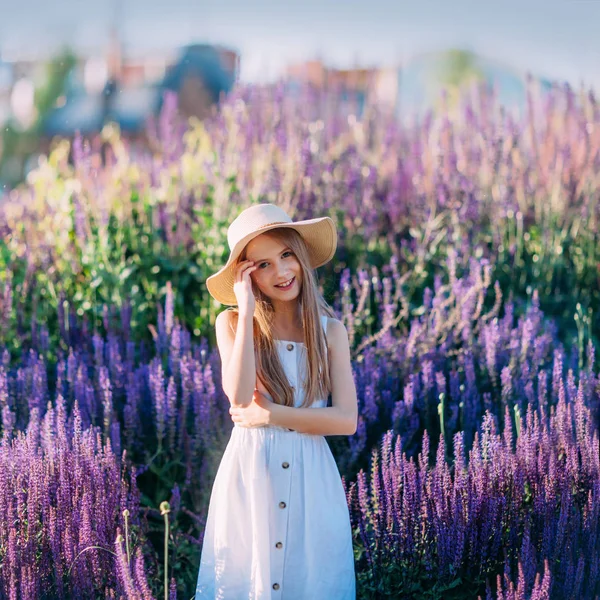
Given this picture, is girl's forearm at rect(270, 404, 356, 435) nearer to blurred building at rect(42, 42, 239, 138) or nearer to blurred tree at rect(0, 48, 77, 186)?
blurred building at rect(42, 42, 239, 138)

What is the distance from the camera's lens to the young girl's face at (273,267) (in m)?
2.48

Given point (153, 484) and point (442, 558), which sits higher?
point (153, 484)

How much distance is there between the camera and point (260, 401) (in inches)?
93.0

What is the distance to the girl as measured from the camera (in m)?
2.33

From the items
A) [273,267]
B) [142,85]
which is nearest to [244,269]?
[273,267]

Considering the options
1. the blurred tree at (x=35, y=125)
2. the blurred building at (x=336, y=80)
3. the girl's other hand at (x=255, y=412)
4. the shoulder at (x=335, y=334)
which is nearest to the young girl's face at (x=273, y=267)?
the shoulder at (x=335, y=334)

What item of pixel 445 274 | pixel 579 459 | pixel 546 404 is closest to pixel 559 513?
pixel 579 459

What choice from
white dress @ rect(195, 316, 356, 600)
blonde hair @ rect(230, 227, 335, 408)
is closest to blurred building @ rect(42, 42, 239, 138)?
blonde hair @ rect(230, 227, 335, 408)

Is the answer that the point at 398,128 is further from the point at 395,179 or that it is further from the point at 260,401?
the point at 260,401

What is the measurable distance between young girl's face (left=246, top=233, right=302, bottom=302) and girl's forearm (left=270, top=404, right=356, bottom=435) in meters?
0.33

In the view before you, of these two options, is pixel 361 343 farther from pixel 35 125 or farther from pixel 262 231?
pixel 35 125

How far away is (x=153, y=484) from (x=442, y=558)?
129cm

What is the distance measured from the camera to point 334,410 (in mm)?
2381

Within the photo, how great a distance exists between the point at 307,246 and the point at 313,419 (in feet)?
1.89
